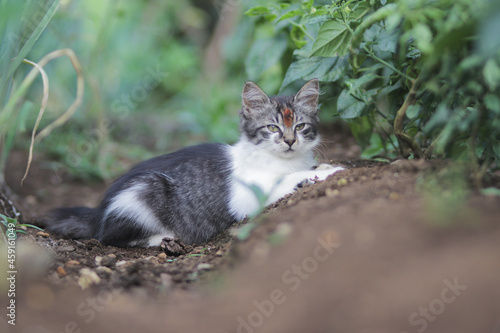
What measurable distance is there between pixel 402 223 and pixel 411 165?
650mm

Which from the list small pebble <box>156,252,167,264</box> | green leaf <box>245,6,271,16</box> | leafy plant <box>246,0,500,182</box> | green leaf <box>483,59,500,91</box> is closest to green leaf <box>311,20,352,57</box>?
leafy plant <box>246,0,500,182</box>

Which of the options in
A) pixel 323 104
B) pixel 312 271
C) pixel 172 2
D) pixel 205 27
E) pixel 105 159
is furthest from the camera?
pixel 205 27

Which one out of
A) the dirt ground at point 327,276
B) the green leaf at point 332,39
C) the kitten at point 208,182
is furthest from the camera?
the kitten at point 208,182

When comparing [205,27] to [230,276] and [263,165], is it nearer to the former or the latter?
[263,165]

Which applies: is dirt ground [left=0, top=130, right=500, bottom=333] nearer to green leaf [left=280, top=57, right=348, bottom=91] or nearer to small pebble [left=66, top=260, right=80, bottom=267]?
small pebble [left=66, top=260, right=80, bottom=267]

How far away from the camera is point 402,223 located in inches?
76.9

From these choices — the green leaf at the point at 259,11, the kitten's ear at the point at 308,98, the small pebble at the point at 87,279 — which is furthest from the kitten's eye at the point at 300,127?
the small pebble at the point at 87,279

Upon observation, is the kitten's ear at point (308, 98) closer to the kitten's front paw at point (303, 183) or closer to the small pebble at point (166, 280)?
the kitten's front paw at point (303, 183)

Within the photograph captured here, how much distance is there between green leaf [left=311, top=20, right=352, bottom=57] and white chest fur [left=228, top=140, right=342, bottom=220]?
778 mm

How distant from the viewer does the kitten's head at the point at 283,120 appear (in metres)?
3.42

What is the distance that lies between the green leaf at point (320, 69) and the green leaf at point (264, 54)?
59cm

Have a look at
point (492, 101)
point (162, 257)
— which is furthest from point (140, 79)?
point (492, 101)

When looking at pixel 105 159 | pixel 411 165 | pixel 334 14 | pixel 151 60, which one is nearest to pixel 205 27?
pixel 151 60

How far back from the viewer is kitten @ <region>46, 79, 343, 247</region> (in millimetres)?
3279
